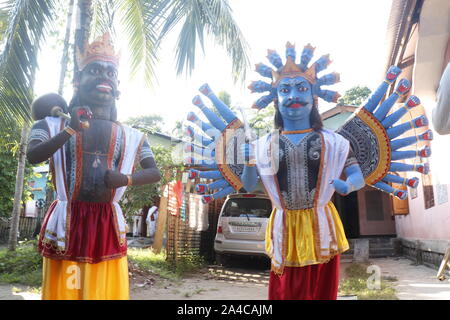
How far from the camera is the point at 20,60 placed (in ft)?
13.5

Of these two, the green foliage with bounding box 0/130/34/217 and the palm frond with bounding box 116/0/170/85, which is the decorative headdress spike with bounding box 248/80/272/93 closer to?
the palm frond with bounding box 116/0/170/85

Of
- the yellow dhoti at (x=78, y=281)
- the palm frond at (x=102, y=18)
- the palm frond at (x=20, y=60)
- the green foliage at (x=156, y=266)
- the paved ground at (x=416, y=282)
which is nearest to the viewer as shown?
the yellow dhoti at (x=78, y=281)

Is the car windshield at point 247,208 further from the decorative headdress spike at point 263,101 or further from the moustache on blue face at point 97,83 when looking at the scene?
the moustache on blue face at point 97,83

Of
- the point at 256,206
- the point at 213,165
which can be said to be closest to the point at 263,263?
the point at 256,206

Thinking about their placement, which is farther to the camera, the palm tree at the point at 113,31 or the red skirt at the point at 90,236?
the palm tree at the point at 113,31

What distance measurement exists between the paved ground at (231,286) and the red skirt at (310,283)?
8.45 feet

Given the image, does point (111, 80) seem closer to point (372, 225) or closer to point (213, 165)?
point (213, 165)

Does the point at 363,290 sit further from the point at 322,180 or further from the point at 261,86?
the point at 261,86

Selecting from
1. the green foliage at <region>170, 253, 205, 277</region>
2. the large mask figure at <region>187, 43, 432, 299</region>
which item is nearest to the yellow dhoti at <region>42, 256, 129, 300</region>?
the large mask figure at <region>187, 43, 432, 299</region>

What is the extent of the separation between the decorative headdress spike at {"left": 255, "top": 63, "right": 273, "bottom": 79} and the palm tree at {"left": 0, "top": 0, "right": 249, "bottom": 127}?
158cm

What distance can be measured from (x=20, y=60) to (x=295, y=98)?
10.3 feet

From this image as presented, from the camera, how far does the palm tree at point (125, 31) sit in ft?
13.4

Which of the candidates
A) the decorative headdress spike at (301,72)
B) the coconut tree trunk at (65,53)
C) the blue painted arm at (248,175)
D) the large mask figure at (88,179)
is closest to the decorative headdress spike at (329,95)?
the decorative headdress spike at (301,72)

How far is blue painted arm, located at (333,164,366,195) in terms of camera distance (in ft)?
7.72
